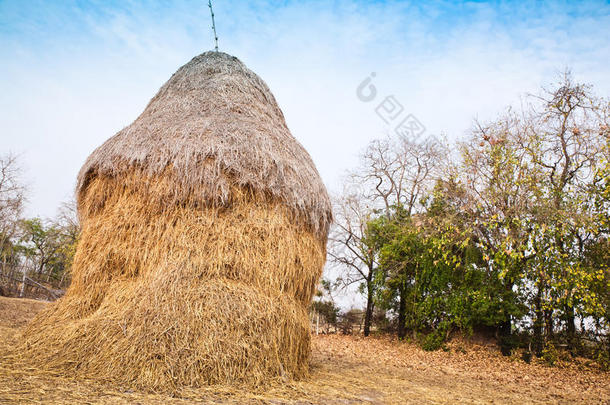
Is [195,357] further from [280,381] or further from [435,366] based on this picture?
[435,366]

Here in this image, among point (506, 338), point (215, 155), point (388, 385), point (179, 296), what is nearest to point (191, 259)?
point (179, 296)

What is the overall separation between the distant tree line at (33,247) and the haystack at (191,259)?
12.3 metres

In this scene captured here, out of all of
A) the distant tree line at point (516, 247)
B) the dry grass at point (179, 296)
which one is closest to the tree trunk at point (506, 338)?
the distant tree line at point (516, 247)

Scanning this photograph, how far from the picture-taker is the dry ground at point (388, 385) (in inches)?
142

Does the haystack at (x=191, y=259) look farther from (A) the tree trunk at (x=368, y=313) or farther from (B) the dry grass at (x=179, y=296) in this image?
(A) the tree trunk at (x=368, y=313)

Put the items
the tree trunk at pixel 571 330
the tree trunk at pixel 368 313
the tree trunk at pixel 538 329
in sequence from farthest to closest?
the tree trunk at pixel 368 313 < the tree trunk at pixel 538 329 < the tree trunk at pixel 571 330

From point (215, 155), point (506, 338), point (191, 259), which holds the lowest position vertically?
point (506, 338)

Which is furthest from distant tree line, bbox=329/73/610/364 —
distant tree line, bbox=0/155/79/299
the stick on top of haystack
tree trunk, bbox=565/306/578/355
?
distant tree line, bbox=0/155/79/299

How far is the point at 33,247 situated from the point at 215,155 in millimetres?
29821

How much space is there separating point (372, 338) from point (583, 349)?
8005 millimetres

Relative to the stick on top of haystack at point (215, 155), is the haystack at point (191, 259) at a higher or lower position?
lower

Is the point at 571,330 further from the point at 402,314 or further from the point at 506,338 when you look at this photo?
the point at 402,314

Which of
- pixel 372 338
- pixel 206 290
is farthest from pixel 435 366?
pixel 206 290

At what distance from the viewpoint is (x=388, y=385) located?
5.99 m
